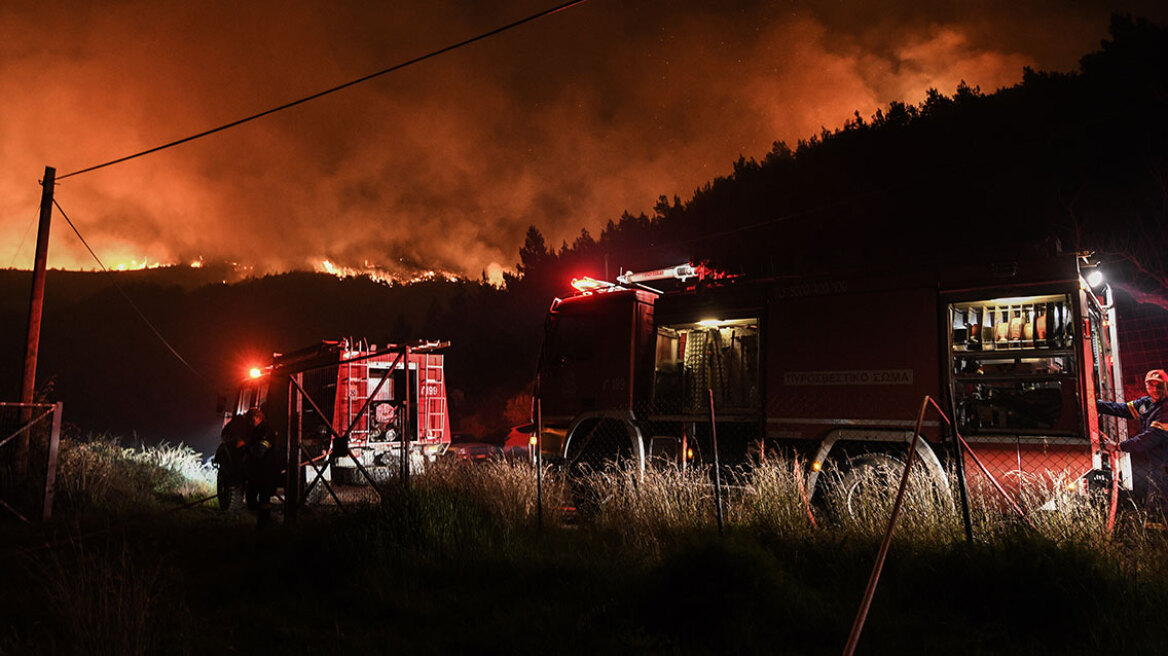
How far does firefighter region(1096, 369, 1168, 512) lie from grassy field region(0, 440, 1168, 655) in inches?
24.7

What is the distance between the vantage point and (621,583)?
15.8 ft

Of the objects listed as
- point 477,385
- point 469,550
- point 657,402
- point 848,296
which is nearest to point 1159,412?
point 848,296

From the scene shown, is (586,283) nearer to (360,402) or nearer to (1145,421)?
(1145,421)

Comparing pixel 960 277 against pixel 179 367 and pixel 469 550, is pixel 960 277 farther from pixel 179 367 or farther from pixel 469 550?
pixel 179 367

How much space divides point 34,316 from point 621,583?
43.3ft

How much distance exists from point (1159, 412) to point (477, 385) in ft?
103

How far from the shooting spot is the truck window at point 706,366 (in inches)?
344

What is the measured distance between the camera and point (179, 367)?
71.6 m

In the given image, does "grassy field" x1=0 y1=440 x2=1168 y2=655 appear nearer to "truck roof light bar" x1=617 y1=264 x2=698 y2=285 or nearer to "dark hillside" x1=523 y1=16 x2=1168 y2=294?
"truck roof light bar" x1=617 y1=264 x2=698 y2=285

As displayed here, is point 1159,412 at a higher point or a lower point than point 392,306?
lower

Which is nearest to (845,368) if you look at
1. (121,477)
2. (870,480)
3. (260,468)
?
(870,480)

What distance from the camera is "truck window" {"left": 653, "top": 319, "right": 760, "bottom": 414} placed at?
28.6ft

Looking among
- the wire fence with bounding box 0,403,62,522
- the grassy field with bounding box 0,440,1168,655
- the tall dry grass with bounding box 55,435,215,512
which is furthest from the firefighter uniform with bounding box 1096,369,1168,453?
the wire fence with bounding box 0,403,62,522

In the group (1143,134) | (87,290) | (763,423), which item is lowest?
(763,423)
